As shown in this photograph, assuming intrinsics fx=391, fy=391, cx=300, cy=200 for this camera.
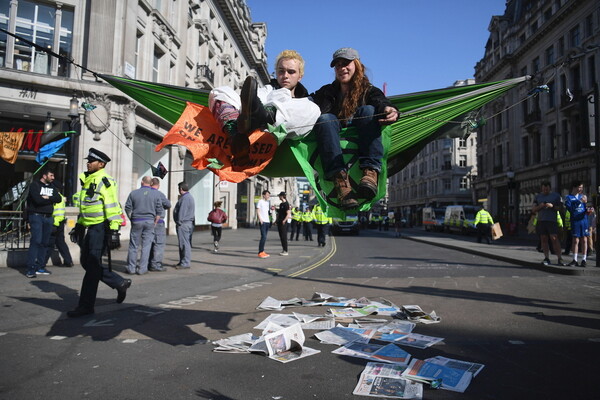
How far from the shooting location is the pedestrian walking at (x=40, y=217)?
7.54 metres

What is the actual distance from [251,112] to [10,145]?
604 inches

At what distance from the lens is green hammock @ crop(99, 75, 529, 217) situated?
2977 mm

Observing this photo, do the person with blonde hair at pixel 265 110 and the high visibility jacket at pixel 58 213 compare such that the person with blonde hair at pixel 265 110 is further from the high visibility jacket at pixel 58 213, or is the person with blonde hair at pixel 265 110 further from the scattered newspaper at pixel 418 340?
the high visibility jacket at pixel 58 213

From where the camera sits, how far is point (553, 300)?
6.00 m

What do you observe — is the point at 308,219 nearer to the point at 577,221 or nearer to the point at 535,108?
the point at 577,221

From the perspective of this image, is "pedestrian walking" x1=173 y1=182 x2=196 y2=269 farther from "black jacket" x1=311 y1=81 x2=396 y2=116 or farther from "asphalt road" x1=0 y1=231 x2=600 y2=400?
"black jacket" x1=311 y1=81 x2=396 y2=116

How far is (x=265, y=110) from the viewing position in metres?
2.50

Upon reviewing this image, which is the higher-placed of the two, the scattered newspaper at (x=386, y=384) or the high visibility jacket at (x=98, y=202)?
the high visibility jacket at (x=98, y=202)

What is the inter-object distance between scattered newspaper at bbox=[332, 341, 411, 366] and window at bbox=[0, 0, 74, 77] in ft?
54.7

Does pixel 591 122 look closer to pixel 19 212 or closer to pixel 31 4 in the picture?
pixel 19 212

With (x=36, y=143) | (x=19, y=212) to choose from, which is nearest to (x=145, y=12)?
(x=36, y=143)

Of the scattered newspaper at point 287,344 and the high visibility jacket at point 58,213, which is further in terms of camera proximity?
the high visibility jacket at point 58,213

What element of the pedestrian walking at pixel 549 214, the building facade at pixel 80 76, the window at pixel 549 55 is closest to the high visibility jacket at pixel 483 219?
the pedestrian walking at pixel 549 214

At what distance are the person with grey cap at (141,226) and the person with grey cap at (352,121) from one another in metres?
6.31
